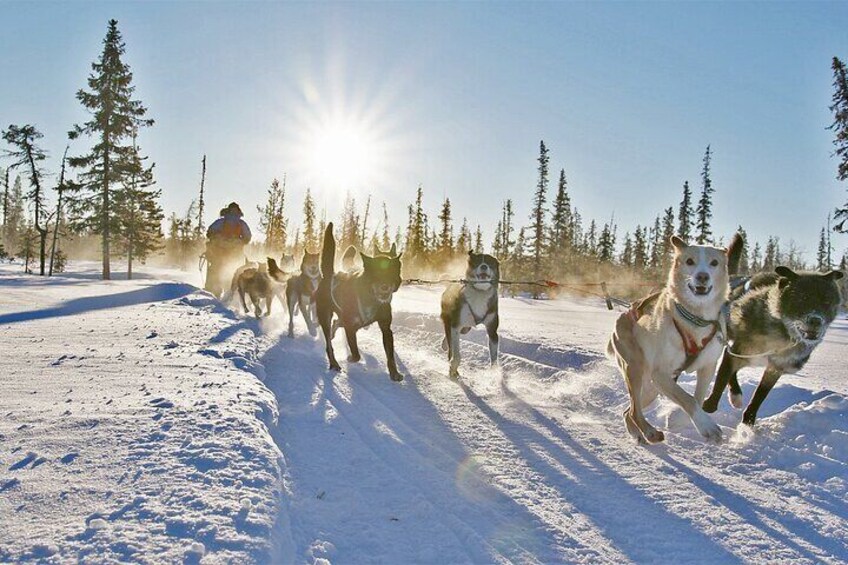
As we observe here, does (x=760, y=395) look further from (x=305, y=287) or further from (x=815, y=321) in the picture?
(x=305, y=287)

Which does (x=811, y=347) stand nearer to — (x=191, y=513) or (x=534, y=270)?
(x=191, y=513)

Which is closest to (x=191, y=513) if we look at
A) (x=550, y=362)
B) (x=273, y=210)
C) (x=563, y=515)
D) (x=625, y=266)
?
(x=563, y=515)

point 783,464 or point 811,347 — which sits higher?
point 811,347

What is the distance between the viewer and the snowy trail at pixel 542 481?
297 cm

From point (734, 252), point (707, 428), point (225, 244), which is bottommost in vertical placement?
point (707, 428)

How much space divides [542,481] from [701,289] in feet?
7.01

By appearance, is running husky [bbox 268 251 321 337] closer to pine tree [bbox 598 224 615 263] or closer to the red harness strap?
the red harness strap

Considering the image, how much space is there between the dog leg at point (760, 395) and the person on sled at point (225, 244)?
1600 centimetres

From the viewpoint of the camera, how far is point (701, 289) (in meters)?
4.43

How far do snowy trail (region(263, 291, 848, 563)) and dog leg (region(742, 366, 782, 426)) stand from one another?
17cm

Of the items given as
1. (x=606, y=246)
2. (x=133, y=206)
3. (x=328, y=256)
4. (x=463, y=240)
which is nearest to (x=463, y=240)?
(x=463, y=240)

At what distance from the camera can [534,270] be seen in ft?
173

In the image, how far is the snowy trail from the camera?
9.75 feet

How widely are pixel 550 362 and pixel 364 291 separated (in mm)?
3629
